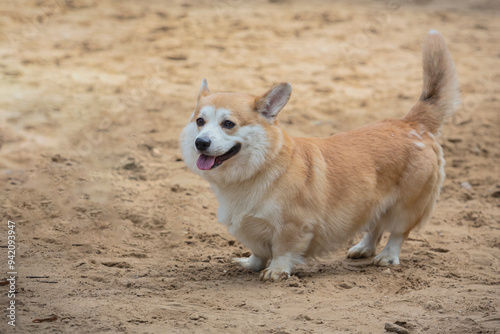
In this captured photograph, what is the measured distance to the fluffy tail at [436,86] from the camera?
5.34m

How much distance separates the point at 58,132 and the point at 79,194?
Result: 152cm

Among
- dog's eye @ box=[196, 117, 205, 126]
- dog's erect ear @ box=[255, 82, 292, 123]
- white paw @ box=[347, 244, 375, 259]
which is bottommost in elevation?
white paw @ box=[347, 244, 375, 259]

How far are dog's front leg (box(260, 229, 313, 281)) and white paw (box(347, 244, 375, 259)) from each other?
2.85 ft

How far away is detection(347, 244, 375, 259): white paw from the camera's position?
5477 millimetres

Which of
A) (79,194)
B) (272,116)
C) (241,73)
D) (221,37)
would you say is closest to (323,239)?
(272,116)

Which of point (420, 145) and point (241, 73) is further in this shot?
point (241, 73)

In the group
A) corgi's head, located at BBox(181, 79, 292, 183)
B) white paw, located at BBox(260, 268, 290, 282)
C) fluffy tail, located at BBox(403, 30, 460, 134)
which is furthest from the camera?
fluffy tail, located at BBox(403, 30, 460, 134)

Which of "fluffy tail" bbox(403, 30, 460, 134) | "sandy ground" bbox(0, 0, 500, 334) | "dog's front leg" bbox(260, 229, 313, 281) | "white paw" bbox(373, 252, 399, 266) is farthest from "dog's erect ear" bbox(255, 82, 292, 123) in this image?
"white paw" bbox(373, 252, 399, 266)

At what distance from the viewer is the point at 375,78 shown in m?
9.52

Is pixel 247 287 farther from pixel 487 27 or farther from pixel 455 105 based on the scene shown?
pixel 487 27

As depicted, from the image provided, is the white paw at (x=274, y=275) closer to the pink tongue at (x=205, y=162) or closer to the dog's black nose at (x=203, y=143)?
the pink tongue at (x=205, y=162)

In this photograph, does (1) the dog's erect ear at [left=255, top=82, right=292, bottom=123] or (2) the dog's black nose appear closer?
(2) the dog's black nose

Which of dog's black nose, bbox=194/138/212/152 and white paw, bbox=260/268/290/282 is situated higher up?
dog's black nose, bbox=194/138/212/152

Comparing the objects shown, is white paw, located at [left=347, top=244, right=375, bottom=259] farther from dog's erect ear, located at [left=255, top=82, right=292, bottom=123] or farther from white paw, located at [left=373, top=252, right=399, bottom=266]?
dog's erect ear, located at [left=255, top=82, right=292, bottom=123]
